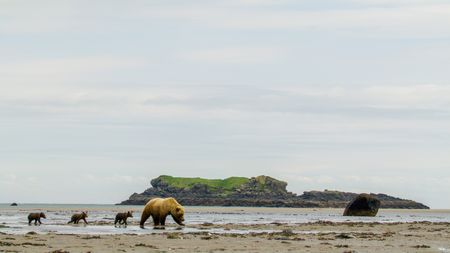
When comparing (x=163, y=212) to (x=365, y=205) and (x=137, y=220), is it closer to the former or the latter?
(x=137, y=220)

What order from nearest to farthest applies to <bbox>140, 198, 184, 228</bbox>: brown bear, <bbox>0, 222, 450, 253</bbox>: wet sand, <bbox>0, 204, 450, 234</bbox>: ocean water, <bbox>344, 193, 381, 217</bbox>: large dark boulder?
<bbox>0, 222, 450, 253</bbox>: wet sand < <bbox>0, 204, 450, 234</bbox>: ocean water < <bbox>140, 198, 184, 228</bbox>: brown bear < <bbox>344, 193, 381, 217</bbox>: large dark boulder

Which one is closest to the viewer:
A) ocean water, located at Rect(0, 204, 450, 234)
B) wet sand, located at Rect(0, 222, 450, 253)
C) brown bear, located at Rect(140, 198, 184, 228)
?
wet sand, located at Rect(0, 222, 450, 253)

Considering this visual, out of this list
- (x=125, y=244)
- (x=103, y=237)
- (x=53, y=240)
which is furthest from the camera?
(x=103, y=237)

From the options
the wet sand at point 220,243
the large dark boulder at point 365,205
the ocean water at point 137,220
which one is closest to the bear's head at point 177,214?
the ocean water at point 137,220

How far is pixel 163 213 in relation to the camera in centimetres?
5019

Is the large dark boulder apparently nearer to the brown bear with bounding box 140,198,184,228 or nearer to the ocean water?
the ocean water

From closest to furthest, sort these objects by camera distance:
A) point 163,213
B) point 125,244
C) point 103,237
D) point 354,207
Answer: point 125,244
point 103,237
point 163,213
point 354,207

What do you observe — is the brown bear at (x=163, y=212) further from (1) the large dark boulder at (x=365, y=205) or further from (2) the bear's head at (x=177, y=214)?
(1) the large dark boulder at (x=365, y=205)

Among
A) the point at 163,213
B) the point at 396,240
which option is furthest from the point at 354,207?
the point at 396,240

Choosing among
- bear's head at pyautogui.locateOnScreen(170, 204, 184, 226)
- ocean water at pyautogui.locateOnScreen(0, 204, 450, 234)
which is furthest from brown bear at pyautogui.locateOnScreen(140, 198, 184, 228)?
ocean water at pyautogui.locateOnScreen(0, 204, 450, 234)

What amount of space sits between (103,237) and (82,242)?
3710mm

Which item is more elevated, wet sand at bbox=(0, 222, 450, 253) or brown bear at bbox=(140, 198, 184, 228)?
brown bear at bbox=(140, 198, 184, 228)

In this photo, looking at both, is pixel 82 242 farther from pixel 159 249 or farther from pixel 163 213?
pixel 163 213

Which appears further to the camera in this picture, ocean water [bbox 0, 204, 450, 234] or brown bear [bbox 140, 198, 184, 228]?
brown bear [bbox 140, 198, 184, 228]
